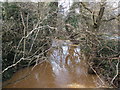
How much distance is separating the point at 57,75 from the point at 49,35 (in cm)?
164

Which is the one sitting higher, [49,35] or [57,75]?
[49,35]

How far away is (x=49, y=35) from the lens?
18.4 ft

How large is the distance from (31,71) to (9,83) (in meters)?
1.01

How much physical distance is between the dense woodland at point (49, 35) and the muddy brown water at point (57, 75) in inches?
10.2

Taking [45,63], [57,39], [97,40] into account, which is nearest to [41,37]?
[57,39]

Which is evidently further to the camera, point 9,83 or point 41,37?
point 41,37

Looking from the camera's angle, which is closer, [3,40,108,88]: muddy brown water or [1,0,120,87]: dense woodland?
[3,40,108,88]: muddy brown water

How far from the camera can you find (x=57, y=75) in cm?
488

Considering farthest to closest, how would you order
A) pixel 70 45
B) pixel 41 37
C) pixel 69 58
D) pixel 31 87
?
1. pixel 70 45
2. pixel 69 58
3. pixel 41 37
4. pixel 31 87

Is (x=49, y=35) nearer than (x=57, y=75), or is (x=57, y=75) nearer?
(x=57, y=75)

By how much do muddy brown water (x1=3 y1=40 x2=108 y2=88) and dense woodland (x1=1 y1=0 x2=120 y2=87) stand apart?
0.26 metres

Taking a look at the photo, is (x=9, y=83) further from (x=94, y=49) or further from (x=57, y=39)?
(x=94, y=49)

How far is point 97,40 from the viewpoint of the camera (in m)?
4.68

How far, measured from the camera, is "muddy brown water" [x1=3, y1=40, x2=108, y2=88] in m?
4.31
